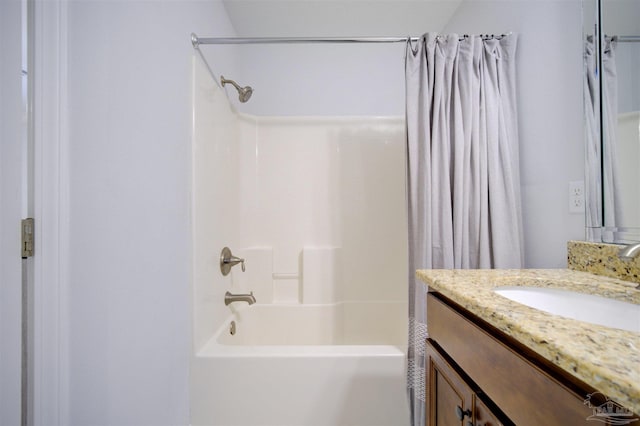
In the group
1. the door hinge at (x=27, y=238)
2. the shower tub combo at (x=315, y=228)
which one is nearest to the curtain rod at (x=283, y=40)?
the shower tub combo at (x=315, y=228)

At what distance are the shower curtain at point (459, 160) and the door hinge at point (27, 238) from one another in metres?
1.26

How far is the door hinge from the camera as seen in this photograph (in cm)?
68

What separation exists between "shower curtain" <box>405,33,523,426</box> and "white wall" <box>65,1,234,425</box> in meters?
0.98

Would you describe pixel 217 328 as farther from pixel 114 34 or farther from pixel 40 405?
pixel 114 34

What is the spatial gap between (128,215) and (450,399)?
1.09 meters

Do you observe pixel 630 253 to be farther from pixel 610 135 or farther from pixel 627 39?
pixel 627 39

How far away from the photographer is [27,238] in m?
0.69

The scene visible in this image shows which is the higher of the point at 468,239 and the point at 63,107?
the point at 63,107

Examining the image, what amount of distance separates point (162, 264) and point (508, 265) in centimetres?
138

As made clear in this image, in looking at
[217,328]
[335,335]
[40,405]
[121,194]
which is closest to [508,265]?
[335,335]

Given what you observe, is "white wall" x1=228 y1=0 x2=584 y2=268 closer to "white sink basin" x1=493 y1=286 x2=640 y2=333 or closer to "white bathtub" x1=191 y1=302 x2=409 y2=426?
"white sink basin" x1=493 y1=286 x2=640 y2=333

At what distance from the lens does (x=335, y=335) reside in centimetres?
181

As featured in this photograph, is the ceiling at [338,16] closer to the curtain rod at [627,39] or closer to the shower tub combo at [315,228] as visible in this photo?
the shower tub combo at [315,228]

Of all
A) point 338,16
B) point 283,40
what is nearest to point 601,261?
point 283,40
